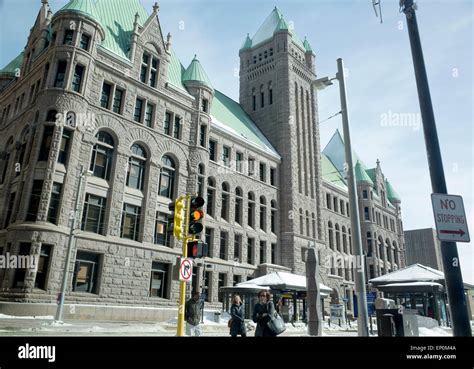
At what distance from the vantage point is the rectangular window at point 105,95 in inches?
1064

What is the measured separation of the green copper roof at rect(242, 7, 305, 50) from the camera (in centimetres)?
4923

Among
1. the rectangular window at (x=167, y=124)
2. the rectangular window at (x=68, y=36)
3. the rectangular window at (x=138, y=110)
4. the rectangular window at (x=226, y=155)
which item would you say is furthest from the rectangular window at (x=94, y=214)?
the rectangular window at (x=226, y=155)

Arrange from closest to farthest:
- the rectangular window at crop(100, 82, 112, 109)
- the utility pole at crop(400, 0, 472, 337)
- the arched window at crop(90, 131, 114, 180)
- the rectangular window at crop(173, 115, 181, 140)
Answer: the utility pole at crop(400, 0, 472, 337) → the arched window at crop(90, 131, 114, 180) → the rectangular window at crop(100, 82, 112, 109) → the rectangular window at crop(173, 115, 181, 140)

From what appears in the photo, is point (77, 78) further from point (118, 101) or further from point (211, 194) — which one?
point (211, 194)

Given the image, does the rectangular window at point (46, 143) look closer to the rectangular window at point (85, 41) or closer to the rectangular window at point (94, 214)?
the rectangular window at point (94, 214)

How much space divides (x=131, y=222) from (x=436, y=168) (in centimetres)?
2388

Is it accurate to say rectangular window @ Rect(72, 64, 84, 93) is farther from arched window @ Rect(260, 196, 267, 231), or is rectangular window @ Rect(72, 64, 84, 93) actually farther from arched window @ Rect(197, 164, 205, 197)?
arched window @ Rect(260, 196, 267, 231)

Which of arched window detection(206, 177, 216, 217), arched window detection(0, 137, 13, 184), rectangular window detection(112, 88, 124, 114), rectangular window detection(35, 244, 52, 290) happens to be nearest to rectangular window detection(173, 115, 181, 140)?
rectangular window detection(112, 88, 124, 114)

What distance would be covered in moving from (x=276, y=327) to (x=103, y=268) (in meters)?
18.3

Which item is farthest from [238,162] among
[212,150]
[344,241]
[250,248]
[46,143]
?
[344,241]

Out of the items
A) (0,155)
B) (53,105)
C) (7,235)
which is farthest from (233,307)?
(0,155)

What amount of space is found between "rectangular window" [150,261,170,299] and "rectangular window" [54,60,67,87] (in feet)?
46.1

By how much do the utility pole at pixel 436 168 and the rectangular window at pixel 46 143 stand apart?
22.3 metres

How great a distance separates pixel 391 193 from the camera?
72.4 metres
